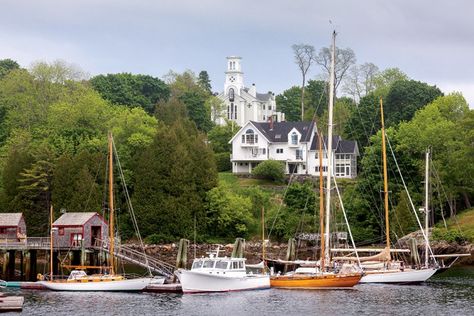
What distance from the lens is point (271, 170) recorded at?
459 ft

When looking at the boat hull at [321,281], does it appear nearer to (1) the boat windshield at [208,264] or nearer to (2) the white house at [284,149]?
Answer: (1) the boat windshield at [208,264]

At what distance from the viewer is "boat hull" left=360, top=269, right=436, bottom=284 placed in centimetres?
8362

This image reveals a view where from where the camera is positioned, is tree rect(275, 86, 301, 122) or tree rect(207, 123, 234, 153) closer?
tree rect(207, 123, 234, 153)

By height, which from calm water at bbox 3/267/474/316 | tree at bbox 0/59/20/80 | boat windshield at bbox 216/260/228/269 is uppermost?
tree at bbox 0/59/20/80

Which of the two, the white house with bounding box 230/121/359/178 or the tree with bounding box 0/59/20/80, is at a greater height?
the tree with bounding box 0/59/20/80

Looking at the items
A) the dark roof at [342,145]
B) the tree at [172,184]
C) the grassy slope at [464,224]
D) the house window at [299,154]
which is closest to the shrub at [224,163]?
the house window at [299,154]

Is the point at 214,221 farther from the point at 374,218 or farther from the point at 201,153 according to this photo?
the point at 374,218

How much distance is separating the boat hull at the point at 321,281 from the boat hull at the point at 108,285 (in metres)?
11.0

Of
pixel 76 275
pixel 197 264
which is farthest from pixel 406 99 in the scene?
pixel 76 275

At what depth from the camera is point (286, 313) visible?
6481 cm

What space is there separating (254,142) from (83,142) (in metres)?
27.7

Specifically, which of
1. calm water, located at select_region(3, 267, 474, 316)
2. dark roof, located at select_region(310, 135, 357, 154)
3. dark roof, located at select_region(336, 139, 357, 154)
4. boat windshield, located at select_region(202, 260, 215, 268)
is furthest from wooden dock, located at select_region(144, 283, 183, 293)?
dark roof, located at select_region(336, 139, 357, 154)

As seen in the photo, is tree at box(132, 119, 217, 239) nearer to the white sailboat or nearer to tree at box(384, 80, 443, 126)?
tree at box(384, 80, 443, 126)

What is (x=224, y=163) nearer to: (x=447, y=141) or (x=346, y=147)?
(x=346, y=147)
